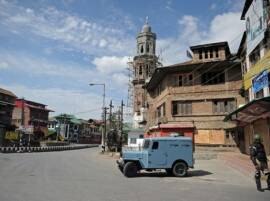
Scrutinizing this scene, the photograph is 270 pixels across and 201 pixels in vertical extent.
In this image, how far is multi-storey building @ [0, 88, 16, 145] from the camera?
209 ft

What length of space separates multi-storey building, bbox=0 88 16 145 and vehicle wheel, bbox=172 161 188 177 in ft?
164

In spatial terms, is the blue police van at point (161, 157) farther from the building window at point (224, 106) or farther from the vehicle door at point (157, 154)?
the building window at point (224, 106)

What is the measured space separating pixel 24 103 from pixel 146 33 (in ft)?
123

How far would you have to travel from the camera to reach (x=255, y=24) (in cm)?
2589

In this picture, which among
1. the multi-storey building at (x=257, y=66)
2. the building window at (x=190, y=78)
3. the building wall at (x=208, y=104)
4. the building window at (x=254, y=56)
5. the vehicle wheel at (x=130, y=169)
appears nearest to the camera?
the vehicle wheel at (x=130, y=169)

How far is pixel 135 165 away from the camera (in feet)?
59.7

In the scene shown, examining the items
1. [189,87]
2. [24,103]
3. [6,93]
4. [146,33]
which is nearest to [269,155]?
[189,87]

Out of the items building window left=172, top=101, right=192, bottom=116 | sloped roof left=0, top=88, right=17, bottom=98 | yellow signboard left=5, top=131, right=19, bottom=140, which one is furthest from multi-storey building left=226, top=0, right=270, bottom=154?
sloped roof left=0, top=88, right=17, bottom=98

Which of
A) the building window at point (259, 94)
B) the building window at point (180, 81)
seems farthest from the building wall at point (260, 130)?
the building window at point (180, 81)

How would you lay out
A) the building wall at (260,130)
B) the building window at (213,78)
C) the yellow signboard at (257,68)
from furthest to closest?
the building window at (213,78), the building wall at (260,130), the yellow signboard at (257,68)

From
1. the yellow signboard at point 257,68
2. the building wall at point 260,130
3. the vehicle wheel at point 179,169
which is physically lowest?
the vehicle wheel at point 179,169

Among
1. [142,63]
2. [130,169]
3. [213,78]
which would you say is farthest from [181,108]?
[142,63]

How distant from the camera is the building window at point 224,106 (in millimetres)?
Answer: 36062

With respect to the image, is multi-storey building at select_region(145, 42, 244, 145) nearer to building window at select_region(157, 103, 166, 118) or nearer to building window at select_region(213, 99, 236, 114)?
building window at select_region(213, 99, 236, 114)
